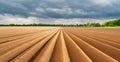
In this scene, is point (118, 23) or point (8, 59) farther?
point (118, 23)

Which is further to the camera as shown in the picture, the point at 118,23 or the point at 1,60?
the point at 118,23

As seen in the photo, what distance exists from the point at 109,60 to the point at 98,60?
0.19m

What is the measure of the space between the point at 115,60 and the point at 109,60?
0.12 m

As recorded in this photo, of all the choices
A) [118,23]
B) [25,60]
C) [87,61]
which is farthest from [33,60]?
[118,23]

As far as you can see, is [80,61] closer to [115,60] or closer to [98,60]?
[98,60]

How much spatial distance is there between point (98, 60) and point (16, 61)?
145 cm

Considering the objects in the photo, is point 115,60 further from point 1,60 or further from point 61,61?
point 1,60

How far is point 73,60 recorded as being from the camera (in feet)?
13.5

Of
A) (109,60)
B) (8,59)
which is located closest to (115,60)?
(109,60)

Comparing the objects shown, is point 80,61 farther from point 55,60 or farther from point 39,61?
point 39,61

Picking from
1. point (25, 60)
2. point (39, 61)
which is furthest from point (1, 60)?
point (39, 61)

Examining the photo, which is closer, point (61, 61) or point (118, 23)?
point (61, 61)

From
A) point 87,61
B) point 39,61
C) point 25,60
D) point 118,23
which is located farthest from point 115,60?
point 118,23

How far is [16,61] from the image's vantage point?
13.1ft
